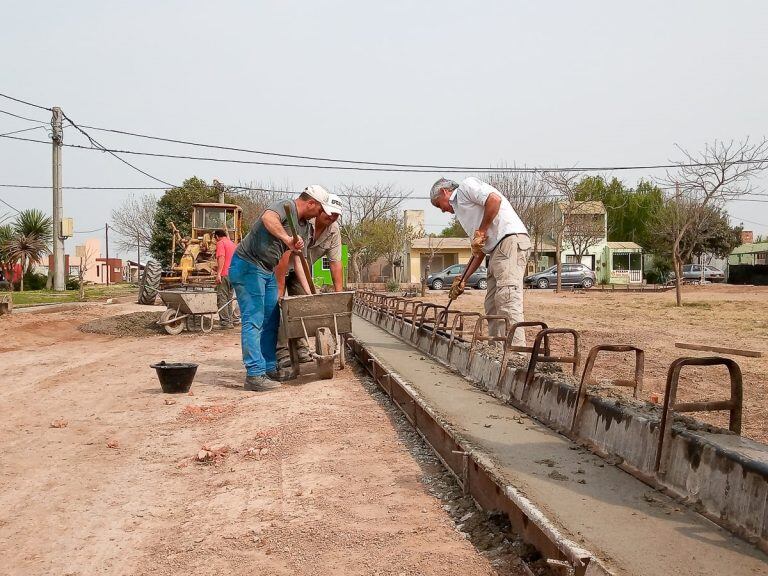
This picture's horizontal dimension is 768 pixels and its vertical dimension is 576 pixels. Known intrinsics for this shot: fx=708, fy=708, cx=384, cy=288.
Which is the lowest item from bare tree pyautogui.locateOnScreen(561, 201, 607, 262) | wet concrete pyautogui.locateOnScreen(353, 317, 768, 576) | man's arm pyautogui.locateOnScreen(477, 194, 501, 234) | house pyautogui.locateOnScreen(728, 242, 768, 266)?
wet concrete pyautogui.locateOnScreen(353, 317, 768, 576)

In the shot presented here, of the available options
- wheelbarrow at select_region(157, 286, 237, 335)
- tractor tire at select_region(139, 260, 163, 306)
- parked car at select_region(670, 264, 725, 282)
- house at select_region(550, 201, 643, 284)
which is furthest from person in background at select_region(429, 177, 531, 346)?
parked car at select_region(670, 264, 725, 282)

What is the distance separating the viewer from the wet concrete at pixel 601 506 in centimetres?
237

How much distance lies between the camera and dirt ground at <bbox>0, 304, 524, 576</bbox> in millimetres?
2871

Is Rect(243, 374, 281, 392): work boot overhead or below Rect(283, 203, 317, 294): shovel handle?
below

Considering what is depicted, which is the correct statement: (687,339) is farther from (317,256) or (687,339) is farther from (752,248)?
(752,248)

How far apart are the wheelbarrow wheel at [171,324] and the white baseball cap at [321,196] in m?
6.44

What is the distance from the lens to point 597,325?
13867 mm

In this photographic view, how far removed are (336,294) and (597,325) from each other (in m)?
8.35

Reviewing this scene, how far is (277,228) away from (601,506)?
14.3ft

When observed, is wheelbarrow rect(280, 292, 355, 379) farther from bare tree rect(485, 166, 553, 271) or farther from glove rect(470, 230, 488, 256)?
bare tree rect(485, 166, 553, 271)

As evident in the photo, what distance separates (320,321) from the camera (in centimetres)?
700

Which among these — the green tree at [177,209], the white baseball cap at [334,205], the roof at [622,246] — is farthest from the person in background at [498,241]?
the roof at [622,246]

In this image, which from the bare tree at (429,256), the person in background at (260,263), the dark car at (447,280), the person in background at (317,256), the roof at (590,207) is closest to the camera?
the person in background at (260,263)

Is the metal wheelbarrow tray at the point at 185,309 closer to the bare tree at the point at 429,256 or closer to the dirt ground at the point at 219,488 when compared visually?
the dirt ground at the point at 219,488
